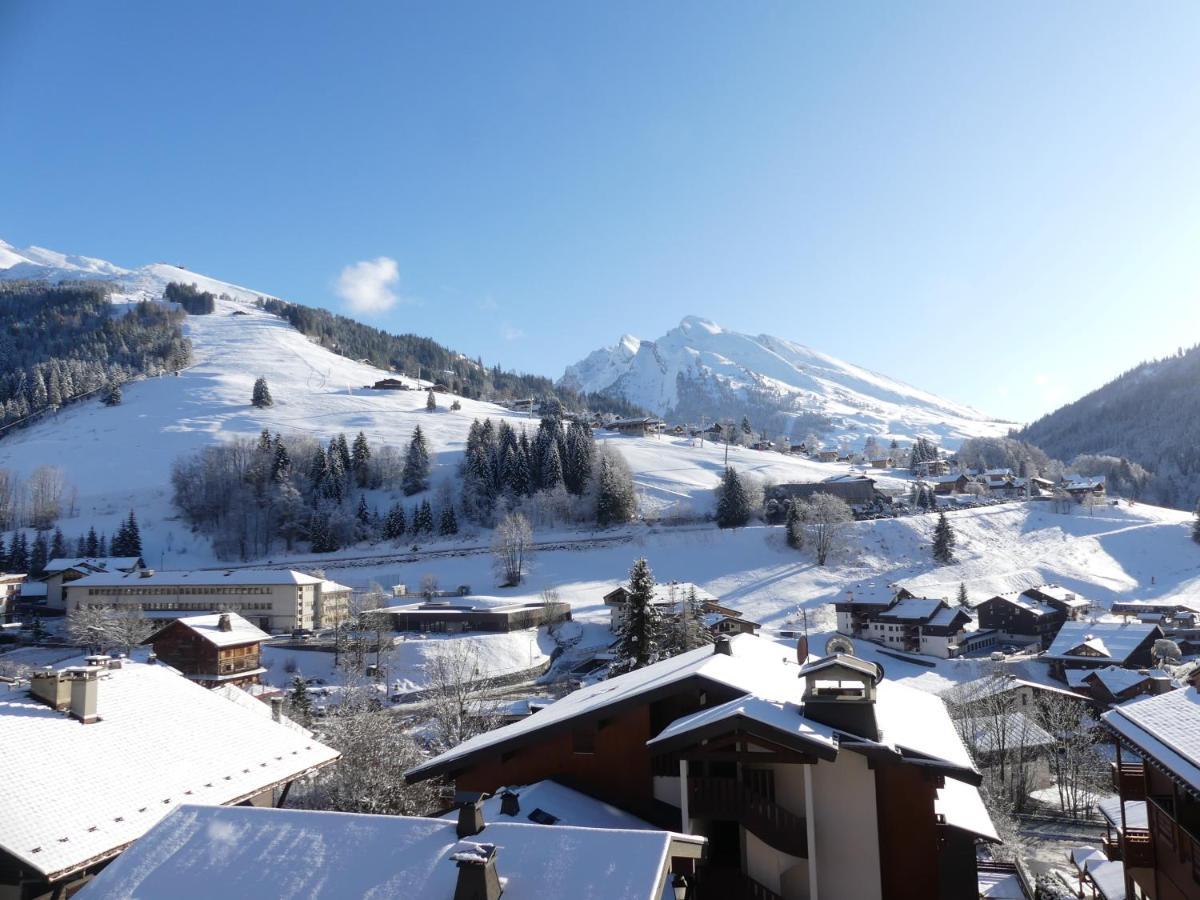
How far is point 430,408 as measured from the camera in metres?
142

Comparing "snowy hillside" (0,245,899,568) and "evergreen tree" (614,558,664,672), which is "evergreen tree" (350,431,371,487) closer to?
"snowy hillside" (0,245,899,568)

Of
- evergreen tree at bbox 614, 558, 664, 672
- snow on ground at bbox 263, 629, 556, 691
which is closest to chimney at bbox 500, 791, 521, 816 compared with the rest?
evergreen tree at bbox 614, 558, 664, 672

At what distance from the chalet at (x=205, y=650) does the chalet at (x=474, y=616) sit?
12.1 metres

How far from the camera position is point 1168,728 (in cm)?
942

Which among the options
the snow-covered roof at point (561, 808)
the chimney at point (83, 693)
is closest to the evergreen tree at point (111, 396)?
the chimney at point (83, 693)

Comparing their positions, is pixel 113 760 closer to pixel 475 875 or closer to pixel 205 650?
pixel 475 875

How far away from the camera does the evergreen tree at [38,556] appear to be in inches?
3117

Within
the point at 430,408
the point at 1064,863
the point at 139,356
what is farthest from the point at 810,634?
the point at 139,356

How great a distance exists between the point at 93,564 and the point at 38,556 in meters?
14.8

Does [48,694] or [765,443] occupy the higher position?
[765,443]

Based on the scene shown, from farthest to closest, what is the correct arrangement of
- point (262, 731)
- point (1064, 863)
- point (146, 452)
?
point (146, 452), point (1064, 863), point (262, 731)

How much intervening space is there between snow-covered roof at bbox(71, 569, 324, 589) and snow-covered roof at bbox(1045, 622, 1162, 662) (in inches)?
2310

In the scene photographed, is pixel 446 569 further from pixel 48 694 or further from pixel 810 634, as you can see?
pixel 48 694

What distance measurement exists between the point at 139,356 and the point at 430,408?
6804cm
